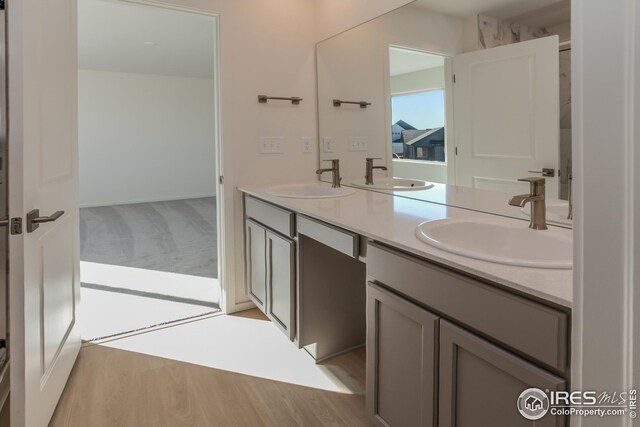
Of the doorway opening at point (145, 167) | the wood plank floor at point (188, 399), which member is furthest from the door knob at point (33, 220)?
the doorway opening at point (145, 167)

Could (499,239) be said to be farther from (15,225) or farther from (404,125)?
(15,225)

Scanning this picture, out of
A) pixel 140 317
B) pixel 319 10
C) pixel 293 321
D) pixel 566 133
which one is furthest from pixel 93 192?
pixel 566 133

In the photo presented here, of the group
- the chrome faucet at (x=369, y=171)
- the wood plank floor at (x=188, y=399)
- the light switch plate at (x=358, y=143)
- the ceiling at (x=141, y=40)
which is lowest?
the wood plank floor at (x=188, y=399)

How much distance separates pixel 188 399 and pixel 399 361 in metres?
1.04

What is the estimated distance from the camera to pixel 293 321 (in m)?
2.04

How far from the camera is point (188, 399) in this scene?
5.91 ft

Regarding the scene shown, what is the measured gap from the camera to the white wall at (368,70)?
1.95 metres

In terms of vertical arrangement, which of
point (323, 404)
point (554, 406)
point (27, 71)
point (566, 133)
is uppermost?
point (27, 71)

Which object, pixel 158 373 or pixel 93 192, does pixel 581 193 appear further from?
pixel 93 192

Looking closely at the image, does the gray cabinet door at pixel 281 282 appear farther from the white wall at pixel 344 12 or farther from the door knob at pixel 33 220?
the white wall at pixel 344 12

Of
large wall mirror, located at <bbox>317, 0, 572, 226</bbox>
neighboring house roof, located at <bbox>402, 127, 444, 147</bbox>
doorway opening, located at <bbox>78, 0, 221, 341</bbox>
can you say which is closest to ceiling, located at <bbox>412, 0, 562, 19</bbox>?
large wall mirror, located at <bbox>317, 0, 572, 226</bbox>

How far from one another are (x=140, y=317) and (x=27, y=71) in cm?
176

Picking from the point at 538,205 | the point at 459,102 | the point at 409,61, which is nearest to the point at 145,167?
the point at 409,61

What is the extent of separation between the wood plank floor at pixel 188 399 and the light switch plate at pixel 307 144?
58.4 inches
